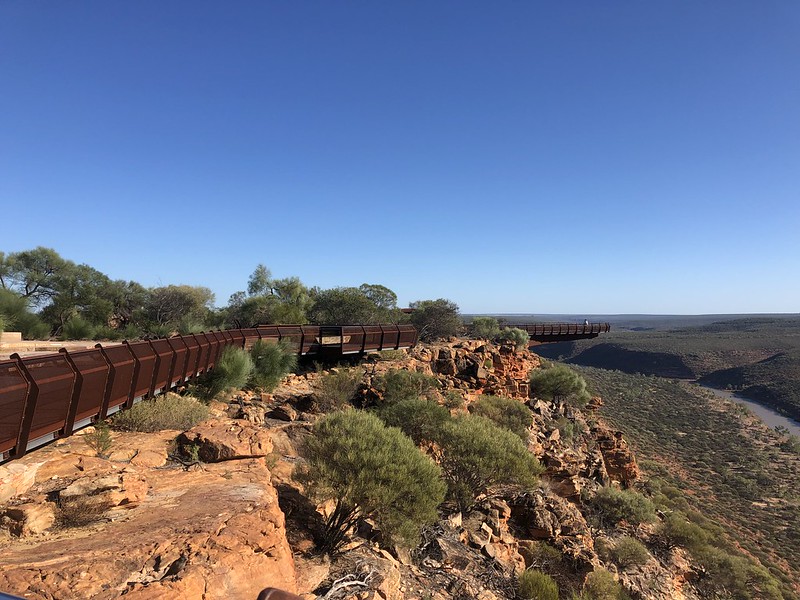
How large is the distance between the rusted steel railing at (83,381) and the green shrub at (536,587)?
9319 millimetres

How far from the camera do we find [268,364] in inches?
631

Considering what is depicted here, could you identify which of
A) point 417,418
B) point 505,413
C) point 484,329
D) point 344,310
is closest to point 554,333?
point 484,329

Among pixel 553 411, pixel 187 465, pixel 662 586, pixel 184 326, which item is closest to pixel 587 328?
pixel 553 411

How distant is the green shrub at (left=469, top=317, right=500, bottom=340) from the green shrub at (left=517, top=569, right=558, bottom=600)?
2788 centimetres

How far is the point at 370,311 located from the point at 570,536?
62.1 feet

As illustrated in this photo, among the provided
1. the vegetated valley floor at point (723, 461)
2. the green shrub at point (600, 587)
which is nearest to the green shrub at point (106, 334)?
the green shrub at point (600, 587)

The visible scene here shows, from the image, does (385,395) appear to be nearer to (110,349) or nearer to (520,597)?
(520,597)

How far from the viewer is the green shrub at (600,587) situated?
34.7 ft

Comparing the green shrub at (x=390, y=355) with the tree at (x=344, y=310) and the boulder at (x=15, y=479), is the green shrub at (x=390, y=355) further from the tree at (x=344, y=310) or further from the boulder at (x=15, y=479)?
the boulder at (x=15, y=479)

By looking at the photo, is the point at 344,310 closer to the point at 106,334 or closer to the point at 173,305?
the point at 173,305

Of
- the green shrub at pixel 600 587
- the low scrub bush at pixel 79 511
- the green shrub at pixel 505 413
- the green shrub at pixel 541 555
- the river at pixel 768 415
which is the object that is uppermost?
the low scrub bush at pixel 79 511

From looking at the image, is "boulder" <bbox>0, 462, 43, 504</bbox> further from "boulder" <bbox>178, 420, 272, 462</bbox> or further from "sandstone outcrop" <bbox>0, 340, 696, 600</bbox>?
"boulder" <bbox>178, 420, 272, 462</bbox>

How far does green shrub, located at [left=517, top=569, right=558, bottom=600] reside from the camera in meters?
9.11

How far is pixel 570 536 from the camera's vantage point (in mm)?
12906
